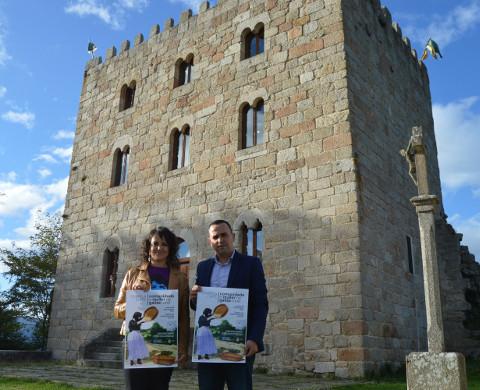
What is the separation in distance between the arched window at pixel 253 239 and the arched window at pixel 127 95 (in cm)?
623

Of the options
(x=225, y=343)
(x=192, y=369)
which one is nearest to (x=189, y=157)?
(x=192, y=369)

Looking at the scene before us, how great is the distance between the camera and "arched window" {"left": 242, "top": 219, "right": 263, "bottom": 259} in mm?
9961

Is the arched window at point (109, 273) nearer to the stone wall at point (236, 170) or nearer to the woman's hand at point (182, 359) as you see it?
the stone wall at point (236, 170)

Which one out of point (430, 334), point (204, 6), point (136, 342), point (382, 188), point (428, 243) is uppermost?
point (204, 6)

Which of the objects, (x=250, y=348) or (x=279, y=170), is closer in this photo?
(x=250, y=348)

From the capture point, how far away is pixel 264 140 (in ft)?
34.3

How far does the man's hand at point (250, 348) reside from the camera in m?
3.27

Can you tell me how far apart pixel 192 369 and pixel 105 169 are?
678 cm

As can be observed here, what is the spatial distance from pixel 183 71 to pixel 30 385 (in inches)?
347

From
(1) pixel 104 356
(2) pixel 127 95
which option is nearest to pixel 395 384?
(1) pixel 104 356

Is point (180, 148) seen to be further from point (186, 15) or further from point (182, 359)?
point (182, 359)

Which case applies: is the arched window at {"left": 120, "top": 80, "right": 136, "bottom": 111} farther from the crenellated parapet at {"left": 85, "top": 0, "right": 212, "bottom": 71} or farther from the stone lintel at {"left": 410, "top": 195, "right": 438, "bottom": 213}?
the stone lintel at {"left": 410, "top": 195, "right": 438, "bottom": 213}

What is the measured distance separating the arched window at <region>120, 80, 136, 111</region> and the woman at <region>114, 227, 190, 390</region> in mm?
11348

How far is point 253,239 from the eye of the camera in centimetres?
1012
